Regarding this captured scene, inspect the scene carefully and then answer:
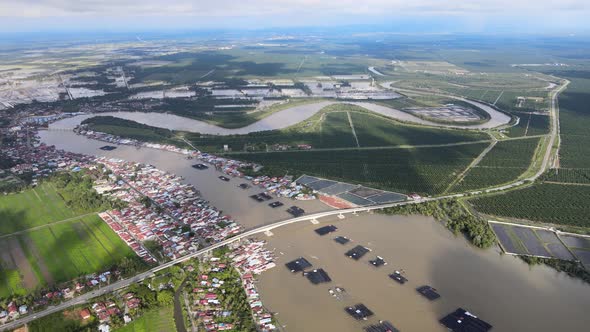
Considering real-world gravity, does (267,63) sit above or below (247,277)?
above

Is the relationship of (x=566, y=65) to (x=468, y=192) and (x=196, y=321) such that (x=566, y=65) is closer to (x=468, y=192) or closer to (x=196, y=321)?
(x=468, y=192)

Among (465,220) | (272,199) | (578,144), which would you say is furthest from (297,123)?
(578,144)

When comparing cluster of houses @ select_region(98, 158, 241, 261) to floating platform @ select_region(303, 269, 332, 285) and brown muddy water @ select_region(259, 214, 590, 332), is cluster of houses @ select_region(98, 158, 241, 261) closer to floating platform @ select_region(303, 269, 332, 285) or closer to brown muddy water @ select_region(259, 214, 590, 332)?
brown muddy water @ select_region(259, 214, 590, 332)

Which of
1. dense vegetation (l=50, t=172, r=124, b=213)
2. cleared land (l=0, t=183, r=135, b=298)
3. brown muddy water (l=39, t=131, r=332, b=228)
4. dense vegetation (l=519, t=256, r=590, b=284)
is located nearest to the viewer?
A: dense vegetation (l=519, t=256, r=590, b=284)

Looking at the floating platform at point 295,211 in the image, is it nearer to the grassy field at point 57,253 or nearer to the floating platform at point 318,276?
the floating platform at point 318,276

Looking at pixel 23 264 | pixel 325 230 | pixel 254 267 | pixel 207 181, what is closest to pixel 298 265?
pixel 254 267

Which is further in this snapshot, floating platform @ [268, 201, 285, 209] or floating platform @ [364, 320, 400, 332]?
floating platform @ [268, 201, 285, 209]

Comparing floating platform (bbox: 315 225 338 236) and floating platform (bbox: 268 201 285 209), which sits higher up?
floating platform (bbox: 268 201 285 209)

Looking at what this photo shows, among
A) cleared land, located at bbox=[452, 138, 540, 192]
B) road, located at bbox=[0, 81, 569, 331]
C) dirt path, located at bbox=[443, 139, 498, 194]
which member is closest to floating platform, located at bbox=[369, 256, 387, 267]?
road, located at bbox=[0, 81, 569, 331]
